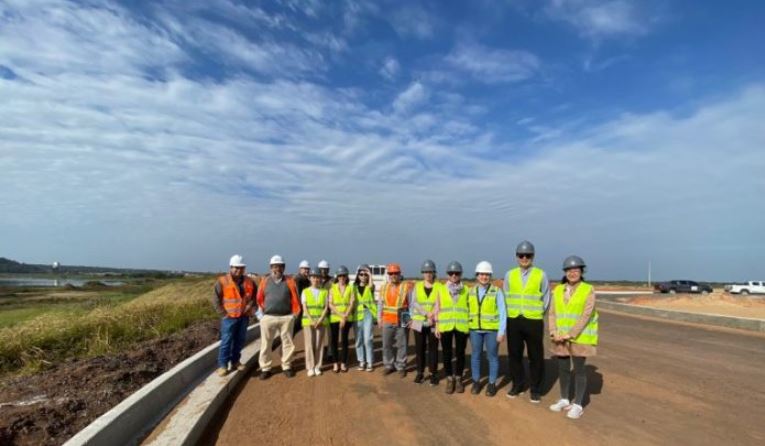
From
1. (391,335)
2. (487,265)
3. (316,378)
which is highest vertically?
(487,265)

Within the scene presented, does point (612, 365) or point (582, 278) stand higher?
point (582, 278)

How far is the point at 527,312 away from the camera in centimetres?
617

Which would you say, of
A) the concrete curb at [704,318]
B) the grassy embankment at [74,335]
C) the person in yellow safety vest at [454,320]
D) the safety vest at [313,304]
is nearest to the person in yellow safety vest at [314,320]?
the safety vest at [313,304]

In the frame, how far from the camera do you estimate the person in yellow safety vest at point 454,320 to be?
674 cm

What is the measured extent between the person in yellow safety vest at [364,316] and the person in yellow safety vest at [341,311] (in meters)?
0.14

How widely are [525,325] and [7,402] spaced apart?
6.35 m

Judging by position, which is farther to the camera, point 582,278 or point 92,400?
point 582,278

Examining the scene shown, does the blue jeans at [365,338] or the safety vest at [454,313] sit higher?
the safety vest at [454,313]

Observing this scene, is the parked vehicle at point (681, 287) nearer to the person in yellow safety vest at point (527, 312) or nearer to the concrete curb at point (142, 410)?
the person in yellow safety vest at point (527, 312)

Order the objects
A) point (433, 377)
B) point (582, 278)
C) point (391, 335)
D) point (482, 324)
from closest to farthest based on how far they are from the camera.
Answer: point (582, 278)
point (482, 324)
point (433, 377)
point (391, 335)

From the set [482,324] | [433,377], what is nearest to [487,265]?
[482,324]

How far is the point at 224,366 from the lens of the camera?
7.25 meters

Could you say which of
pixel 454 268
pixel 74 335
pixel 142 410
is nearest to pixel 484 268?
pixel 454 268

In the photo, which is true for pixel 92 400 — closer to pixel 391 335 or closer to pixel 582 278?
pixel 391 335
